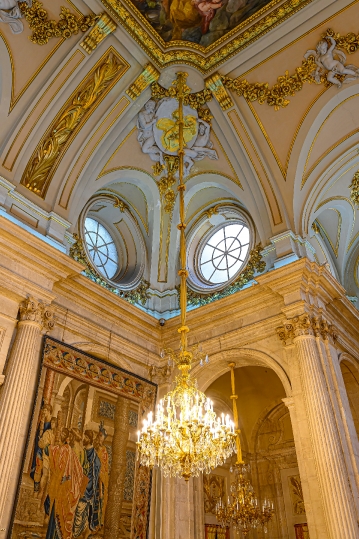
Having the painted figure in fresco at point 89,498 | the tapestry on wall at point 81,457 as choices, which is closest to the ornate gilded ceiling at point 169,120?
the tapestry on wall at point 81,457

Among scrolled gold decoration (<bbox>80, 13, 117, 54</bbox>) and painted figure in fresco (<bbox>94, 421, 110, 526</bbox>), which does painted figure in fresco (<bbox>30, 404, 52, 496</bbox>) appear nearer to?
painted figure in fresco (<bbox>94, 421, 110, 526</bbox>)

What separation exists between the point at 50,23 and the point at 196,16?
2.65 metres

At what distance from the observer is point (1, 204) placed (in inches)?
314

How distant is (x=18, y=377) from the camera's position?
6836 mm

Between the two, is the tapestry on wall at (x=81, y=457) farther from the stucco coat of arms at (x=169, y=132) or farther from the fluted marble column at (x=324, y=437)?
the stucco coat of arms at (x=169, y=132)

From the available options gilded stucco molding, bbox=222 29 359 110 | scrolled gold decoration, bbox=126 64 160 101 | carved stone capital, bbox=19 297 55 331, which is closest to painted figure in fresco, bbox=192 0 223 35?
gilded stucco molding, bbox=222 29 359 110

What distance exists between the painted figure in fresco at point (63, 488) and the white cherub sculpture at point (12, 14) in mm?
6705

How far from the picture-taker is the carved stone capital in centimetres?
739

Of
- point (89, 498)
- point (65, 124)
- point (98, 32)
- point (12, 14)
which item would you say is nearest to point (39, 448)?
point (89, 498)

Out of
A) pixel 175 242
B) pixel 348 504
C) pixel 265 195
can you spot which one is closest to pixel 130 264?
pixel 175 242

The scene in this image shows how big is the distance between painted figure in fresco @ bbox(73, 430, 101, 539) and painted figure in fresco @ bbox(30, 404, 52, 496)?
85 cm

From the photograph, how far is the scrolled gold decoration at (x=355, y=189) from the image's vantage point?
10.7m

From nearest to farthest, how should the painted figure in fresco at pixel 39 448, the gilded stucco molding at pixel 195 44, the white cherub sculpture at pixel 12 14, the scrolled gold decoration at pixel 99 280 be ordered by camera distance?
the painted figure in fresco at pixel 39 448 < the white cherub sculpture at pixel 12 14 < the gilded stucco molding at pixel 195 44 < the scrolled gold decoration at pixel 99 280

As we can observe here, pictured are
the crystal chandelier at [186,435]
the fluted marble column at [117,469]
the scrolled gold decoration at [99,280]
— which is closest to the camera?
the crystal chandelier at [186,435]
